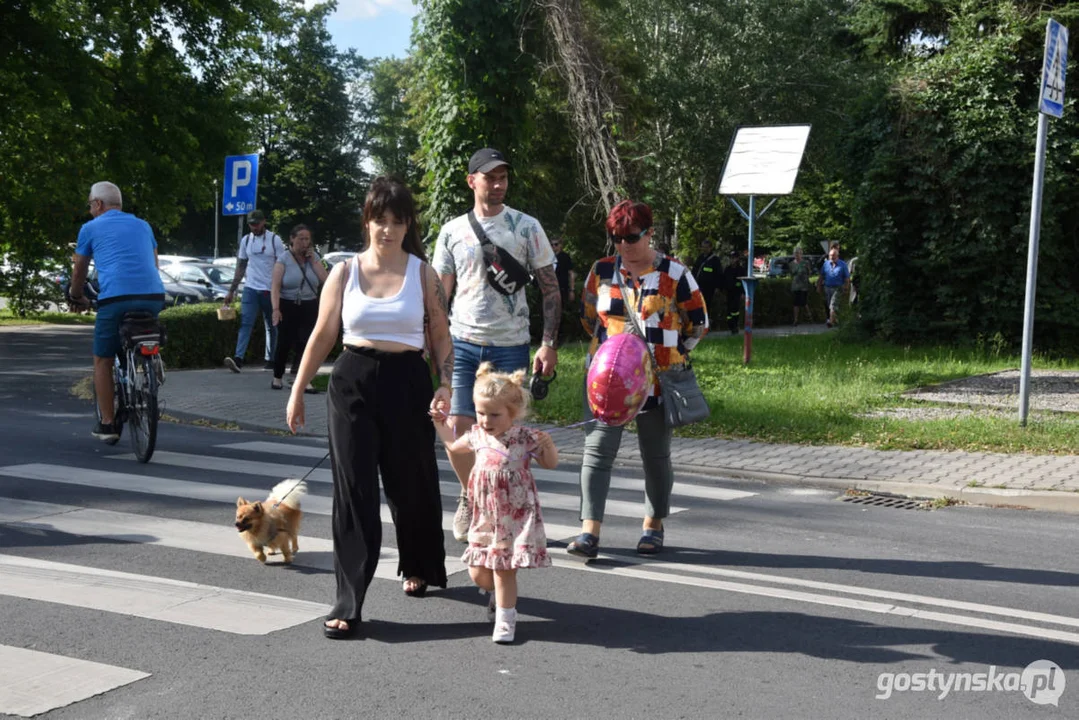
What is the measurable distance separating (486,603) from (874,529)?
9.81ft

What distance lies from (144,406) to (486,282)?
12.8ft

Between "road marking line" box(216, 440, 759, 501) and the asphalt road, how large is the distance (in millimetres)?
426

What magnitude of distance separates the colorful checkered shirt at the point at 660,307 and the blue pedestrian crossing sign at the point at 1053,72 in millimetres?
5599

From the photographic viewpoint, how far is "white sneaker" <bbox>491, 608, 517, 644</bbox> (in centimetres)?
483

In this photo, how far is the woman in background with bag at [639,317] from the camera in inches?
246

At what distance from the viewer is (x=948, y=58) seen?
63.2 ft

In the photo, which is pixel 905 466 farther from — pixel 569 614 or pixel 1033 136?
pixel 1033 136

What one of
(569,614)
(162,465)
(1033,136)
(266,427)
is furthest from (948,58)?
(569,614)

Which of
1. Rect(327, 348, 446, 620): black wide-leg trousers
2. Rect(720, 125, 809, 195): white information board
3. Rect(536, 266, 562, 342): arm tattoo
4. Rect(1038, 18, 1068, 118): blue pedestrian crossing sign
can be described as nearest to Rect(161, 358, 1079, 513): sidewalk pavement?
Rect(1038, 18, 1068, 118): blue pedestrian crossing sign

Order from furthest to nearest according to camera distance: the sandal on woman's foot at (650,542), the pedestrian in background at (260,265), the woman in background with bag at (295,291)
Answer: the pedestrian in background at (260,265)
the woman in background with bag at (295,291)
the sandal on woman's foot at (650,542)

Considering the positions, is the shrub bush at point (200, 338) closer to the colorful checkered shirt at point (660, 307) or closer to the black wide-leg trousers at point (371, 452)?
the colorful checkered shirt at point (660, 307)

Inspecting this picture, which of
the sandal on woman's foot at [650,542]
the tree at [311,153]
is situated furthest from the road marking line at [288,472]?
the tree at [311,153]

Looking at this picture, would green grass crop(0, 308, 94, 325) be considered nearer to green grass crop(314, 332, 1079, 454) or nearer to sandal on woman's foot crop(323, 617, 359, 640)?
green grass crop(314, 332, 1079, 454)

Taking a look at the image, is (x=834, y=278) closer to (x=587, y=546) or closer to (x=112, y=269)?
(x=112, y=269)
